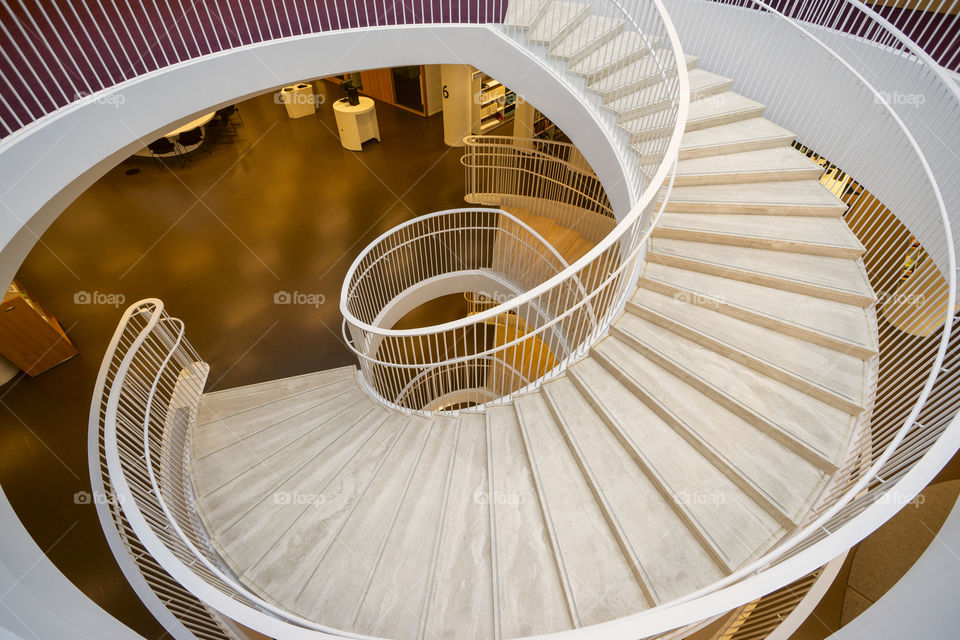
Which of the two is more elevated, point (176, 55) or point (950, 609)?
point (176, 55)

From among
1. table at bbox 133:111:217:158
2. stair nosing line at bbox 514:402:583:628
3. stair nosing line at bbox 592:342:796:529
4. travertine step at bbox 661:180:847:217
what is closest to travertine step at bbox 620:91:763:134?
travertine step at bbox 661:180:847:217

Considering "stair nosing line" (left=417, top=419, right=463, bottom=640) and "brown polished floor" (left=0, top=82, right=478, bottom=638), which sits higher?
"stair nosing line" (left=417, top=419, right=463, bottom=640)

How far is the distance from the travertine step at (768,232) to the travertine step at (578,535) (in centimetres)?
223

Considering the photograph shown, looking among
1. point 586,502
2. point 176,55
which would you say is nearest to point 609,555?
point 586,502

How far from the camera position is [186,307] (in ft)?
25.7

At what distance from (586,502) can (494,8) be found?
21.2ft

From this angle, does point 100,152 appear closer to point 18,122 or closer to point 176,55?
point 18,122

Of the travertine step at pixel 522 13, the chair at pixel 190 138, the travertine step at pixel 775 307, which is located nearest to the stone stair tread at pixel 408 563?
the travertine step at pixel 775 307

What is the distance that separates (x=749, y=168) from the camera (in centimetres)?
459

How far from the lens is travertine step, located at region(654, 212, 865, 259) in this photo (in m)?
3.96

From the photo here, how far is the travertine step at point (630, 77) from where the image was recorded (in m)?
4.91

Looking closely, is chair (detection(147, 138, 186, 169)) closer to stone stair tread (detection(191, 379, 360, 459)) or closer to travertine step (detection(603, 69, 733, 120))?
stone stair tread (detection(191, 379, 360, 459))

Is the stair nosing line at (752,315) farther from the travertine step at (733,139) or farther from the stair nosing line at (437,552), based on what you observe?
the stair nosing line at (437,552)

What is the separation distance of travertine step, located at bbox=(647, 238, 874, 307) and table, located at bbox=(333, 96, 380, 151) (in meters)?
8.87
